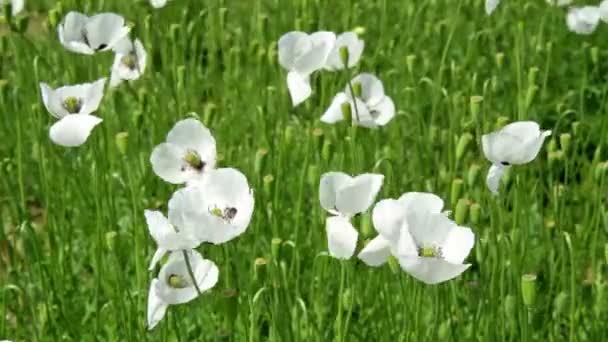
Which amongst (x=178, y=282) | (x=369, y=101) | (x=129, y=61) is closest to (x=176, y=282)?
(x=178, y=282)

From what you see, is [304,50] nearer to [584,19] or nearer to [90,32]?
[90,32]

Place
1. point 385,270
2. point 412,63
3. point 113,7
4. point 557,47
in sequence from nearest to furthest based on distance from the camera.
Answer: point 385,270
point 412,63
point 557,47
point 113,7

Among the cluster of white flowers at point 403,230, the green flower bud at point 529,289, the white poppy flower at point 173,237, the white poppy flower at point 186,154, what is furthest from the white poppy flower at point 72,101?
the green flower bud at point 529,289

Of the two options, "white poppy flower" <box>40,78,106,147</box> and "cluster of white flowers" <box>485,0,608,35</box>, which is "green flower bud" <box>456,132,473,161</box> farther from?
"cluster of white flowers" <box>485,0,608,35</box>

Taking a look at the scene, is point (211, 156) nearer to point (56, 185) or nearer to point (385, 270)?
point (385, 270)

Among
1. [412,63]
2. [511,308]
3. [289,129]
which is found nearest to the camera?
[511,308]

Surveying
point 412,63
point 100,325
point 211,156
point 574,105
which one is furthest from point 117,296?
point 574,105

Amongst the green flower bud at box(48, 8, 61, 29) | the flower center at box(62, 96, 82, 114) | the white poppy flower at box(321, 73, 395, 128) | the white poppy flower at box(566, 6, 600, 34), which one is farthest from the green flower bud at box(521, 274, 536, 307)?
the green flower bud at box(48, 8, 61, 29)
